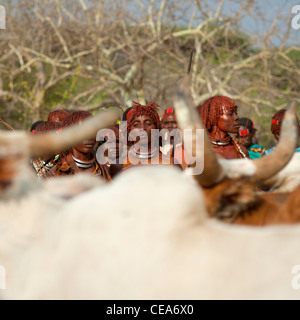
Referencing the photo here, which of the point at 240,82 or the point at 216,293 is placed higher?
the point at 240,82

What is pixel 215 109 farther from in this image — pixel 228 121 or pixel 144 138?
pixel 144 138

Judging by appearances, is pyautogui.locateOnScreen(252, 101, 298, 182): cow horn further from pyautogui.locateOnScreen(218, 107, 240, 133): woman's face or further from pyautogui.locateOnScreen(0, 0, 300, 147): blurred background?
pyautogui.locateOnScreen(0, 0, 300, 147): blurred background

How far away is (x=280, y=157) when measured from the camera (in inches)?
68.7

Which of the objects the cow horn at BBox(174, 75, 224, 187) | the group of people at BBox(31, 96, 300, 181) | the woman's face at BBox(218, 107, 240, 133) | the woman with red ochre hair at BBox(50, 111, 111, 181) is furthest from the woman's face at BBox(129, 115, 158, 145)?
the cow horn at BBox(174, 75, 224, 187)

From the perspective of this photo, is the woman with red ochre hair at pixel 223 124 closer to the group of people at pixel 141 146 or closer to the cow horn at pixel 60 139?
the group of people at pixel 141 146

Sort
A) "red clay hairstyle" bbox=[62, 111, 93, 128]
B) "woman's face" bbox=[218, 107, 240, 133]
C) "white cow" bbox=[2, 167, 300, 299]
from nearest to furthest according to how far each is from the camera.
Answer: "white cow" bbox=[2, 167, 300, 299] → "red clay hairstyle" bbox=[62, 111, 93, 128] → "woman's face" bbox=[218, 107, 240, 133]

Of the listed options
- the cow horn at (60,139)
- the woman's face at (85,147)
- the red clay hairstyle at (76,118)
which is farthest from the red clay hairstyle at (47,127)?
the cow horn at (60,139)

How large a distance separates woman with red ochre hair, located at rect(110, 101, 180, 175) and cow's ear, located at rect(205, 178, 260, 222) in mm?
2406

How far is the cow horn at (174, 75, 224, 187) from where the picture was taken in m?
1.48

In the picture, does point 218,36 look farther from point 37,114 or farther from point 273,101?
point 37,114

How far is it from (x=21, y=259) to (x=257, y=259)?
81 cm

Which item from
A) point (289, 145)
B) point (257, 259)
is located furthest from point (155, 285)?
point (289, 145)

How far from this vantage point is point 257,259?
1445mm

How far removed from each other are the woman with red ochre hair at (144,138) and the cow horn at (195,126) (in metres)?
2.39
